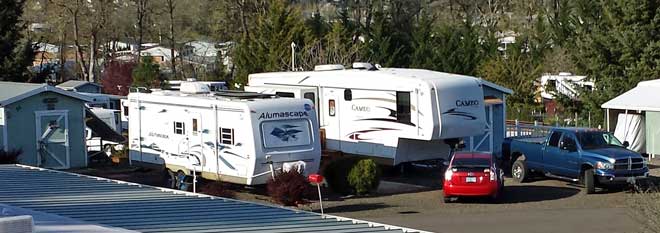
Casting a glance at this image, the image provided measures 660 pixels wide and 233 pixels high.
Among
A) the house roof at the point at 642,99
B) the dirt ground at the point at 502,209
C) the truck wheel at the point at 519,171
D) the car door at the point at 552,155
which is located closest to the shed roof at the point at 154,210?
the dirt ground at the point at 502,209

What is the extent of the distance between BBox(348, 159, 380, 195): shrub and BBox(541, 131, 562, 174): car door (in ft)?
14.6

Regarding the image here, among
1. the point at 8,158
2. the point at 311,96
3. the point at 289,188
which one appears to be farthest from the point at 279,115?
the point at 8,158

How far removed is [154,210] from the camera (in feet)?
41.9

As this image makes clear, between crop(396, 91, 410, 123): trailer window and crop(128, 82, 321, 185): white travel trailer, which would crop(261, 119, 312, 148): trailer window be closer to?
crop(128, 82, 321, 185): white travel trailer

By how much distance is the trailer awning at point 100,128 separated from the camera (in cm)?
3234

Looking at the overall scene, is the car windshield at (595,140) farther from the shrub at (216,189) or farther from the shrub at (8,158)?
the shrub at (8,158)

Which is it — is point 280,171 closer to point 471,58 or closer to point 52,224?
point 52,224

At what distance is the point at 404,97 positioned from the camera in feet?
85.0

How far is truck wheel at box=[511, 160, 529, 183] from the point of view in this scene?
26312mm

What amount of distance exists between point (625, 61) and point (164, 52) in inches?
1879

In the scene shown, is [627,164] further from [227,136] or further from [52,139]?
[52,139]

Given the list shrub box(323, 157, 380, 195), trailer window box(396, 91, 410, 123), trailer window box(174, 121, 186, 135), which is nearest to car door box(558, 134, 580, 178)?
trailer window box(396, 91, 410, 123)

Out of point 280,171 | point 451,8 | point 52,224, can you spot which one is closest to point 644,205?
point 52,224

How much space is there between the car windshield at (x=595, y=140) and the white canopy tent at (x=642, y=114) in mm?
6456
